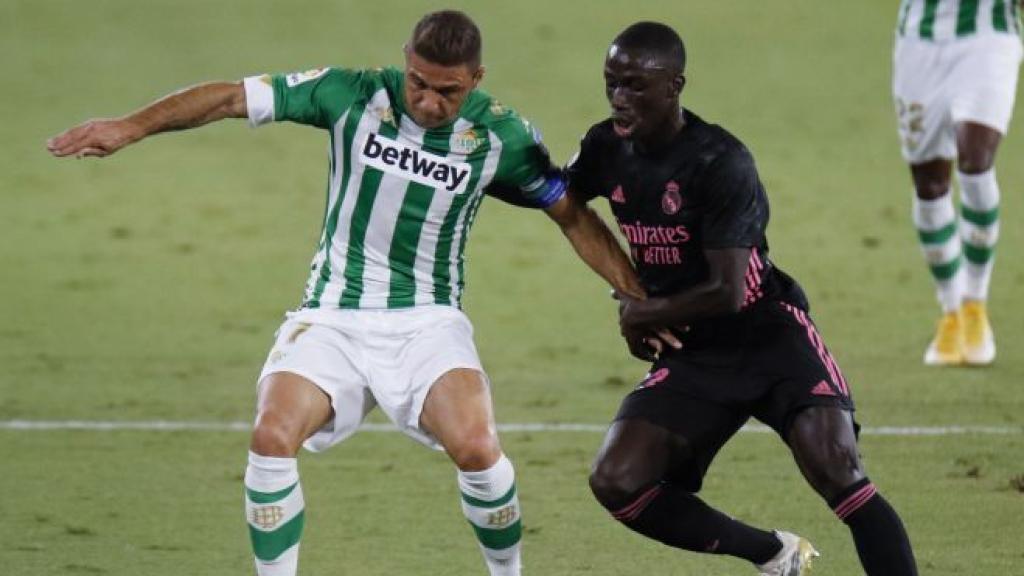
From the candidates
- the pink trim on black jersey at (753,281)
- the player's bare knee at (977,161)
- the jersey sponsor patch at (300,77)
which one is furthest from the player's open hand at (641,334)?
the player's bare knee at (977,161)

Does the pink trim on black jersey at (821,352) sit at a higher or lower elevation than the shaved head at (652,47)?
lower

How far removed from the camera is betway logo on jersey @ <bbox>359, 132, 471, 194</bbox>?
650 centimetres

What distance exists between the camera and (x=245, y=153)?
16.6 meters

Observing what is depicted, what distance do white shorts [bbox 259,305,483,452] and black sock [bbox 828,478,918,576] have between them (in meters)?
1.33

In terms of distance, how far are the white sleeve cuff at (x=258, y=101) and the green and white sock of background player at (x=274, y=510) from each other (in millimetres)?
1093

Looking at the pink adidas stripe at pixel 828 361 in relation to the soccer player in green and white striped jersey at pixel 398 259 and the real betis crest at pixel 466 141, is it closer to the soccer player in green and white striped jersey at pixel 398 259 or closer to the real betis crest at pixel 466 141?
the soccer player in green and white striped jersey at pixel 398 259

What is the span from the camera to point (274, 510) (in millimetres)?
6105

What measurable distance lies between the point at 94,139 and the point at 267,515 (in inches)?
50.0

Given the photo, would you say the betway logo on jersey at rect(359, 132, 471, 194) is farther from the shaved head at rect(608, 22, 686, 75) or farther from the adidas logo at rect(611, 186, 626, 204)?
the shaved head at rect(608, 22, 686, 75)

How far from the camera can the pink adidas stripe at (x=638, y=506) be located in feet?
20.6

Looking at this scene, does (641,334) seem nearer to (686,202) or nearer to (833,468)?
(686,202)

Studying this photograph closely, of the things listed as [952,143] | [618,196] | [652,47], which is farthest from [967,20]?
[652,47]

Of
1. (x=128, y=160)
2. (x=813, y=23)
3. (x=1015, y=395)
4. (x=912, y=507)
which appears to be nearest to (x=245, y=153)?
(x=128, y=160)

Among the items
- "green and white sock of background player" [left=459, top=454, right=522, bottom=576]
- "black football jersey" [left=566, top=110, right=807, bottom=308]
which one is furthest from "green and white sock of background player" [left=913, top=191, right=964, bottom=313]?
"green and white sock of background player" [left=459, top=454, right=522, bottom=576]
